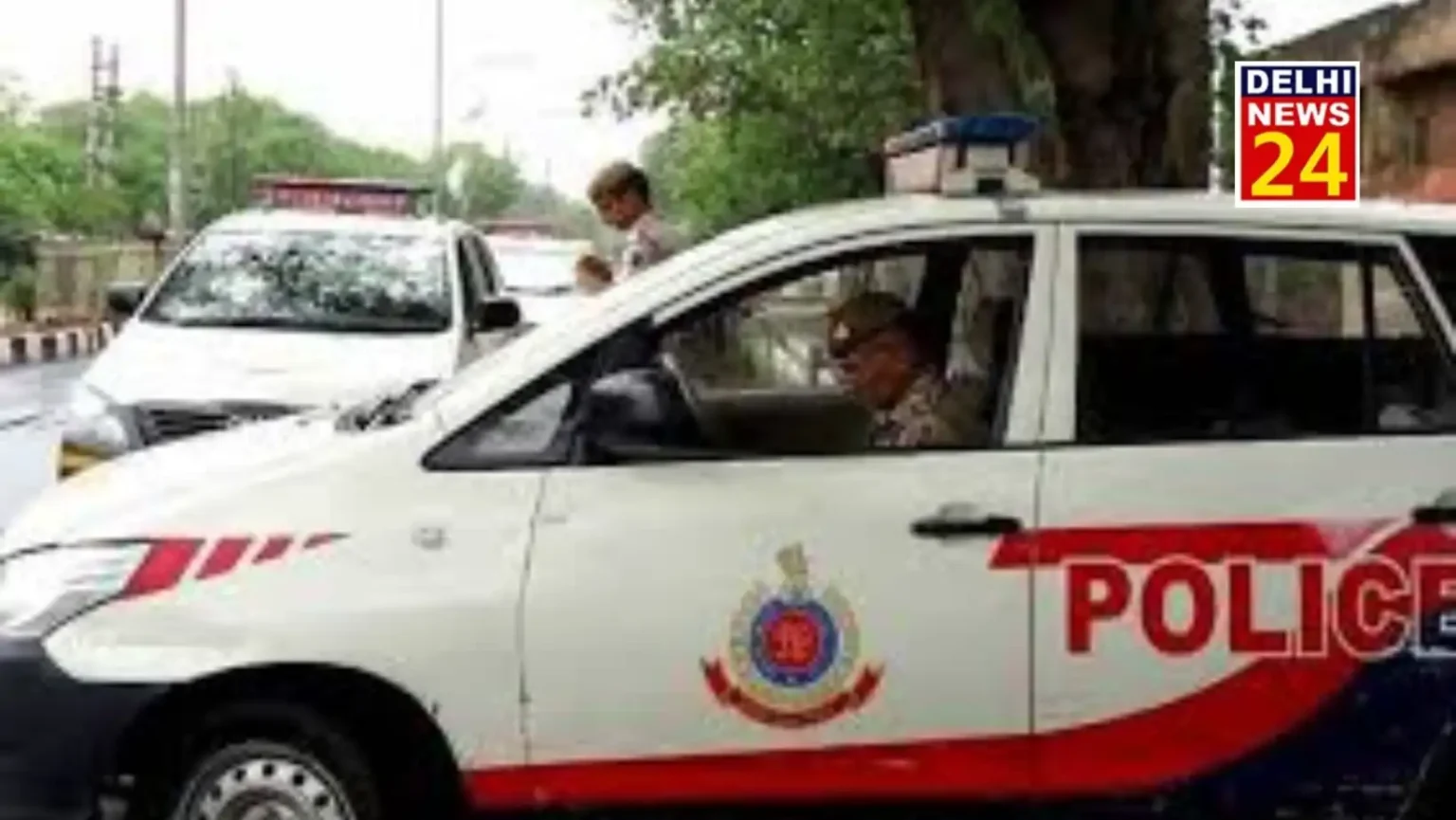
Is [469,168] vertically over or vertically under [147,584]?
over

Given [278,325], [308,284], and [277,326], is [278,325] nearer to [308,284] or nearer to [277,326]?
[277,326]

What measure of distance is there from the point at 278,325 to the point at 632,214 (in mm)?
1764

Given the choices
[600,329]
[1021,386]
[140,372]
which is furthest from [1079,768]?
[140,372]

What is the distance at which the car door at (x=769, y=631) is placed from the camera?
4.53 m

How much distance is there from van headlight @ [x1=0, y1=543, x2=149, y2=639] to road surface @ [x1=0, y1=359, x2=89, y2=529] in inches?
236

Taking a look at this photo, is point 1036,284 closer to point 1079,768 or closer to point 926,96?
point 1079,768

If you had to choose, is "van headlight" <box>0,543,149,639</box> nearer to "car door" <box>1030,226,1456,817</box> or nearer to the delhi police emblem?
the delhi police emblem

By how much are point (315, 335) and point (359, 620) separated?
17.7ft

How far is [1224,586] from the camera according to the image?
4594 millimetres

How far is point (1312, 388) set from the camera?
15.6ft

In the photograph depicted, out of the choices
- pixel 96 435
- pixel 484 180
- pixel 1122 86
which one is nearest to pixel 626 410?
pixel 96 435

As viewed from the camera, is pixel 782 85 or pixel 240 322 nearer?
pixel 240 322

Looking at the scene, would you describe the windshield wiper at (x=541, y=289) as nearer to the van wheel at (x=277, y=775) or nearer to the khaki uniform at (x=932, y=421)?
the khaki uniform at (x=932, y=421)

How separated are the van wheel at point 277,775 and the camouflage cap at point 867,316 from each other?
56.5 inches
